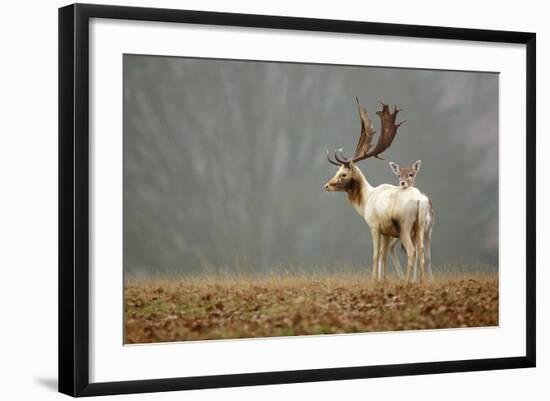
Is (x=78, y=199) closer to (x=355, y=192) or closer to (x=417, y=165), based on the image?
(x=355, y=192)

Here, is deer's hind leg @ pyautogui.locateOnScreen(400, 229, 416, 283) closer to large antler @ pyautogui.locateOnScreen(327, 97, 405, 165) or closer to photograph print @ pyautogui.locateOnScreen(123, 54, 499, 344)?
photograph print @ pyautogui.locateOnScreen(123, 54, 499, 344)

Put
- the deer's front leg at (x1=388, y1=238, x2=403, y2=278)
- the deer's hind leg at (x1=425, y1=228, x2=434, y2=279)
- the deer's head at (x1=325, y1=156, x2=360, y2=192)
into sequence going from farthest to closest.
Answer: the deer's hind leg at (x1=425, y1=228, x2=434, y2=279) < the deer's front leg at (x1=388, y1=238, x2=403, y2=278) < the deer's head at (x1=325, y1=156, x2=360, y2=192)

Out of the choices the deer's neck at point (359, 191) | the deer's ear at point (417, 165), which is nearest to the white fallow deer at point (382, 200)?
the deer's neck at point (359, 191)

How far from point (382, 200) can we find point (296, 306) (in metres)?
1.02

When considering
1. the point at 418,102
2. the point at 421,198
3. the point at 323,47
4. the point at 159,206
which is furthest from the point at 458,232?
the point at 159,206

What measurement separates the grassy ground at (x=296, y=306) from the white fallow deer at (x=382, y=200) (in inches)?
7.3

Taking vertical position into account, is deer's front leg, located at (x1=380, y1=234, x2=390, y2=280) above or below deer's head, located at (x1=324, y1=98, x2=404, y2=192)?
below

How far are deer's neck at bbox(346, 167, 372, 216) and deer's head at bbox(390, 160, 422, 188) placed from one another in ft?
0.73

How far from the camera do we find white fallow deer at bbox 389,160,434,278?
8398 millimetres

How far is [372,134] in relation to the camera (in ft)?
27.3

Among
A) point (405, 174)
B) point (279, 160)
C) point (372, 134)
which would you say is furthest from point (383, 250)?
point (279, 160)

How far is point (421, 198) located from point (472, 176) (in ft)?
1.49

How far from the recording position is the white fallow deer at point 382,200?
8.31 meters

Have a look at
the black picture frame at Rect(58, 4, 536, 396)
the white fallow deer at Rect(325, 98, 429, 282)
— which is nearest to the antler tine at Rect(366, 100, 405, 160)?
the white fallow deer at Rect(325, 98, 429, 282)
